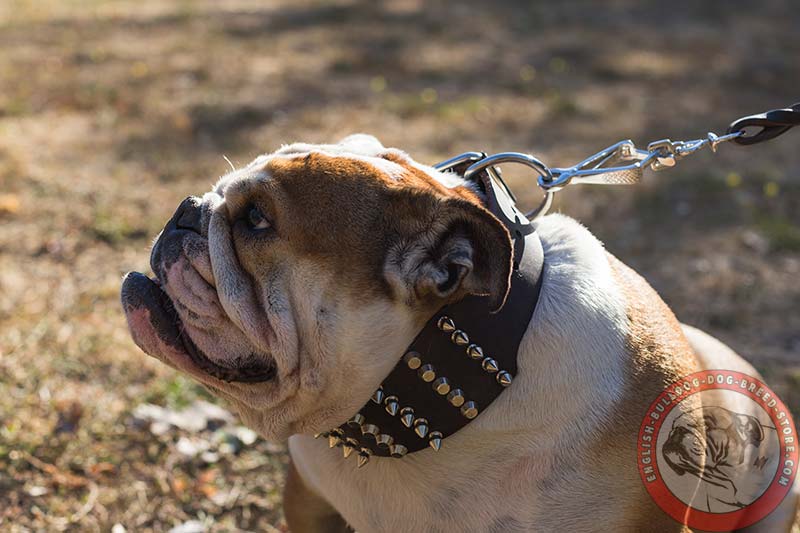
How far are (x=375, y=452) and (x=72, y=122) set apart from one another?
596cm

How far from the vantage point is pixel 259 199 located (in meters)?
2.59

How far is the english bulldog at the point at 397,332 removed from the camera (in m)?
2.46

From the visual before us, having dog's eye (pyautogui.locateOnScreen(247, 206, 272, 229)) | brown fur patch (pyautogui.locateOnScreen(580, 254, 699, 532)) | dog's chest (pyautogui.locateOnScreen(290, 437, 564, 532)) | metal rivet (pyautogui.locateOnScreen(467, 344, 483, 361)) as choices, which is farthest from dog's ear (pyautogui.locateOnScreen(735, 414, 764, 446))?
dog's eye (pyautogui.locateOnScreen(247, 206, 272, 229))

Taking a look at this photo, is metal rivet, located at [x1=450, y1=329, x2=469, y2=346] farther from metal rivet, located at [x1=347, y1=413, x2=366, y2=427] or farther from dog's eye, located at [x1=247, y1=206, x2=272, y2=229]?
dog's eye, located at [x1=247, y1=206, x2=272, y2=229]

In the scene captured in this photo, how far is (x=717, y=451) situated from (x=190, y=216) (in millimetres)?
1883

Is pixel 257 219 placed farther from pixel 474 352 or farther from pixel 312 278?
pixel 474 352

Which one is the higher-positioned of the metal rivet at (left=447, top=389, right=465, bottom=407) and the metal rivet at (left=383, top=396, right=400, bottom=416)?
the metal rivet at (left=447, top=389, right=465, bottom=407)

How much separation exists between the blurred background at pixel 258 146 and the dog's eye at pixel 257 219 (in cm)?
159

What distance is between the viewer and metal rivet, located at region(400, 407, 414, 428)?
8.18 feet

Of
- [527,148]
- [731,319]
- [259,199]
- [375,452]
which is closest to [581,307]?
[375,452]

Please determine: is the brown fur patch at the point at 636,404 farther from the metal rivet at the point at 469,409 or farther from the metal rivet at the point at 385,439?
the metal rivet at the point at 385,439

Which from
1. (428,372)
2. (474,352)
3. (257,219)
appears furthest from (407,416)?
(257,219)

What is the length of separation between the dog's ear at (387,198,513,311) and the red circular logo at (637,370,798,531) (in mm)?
704

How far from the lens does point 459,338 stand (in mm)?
2428
